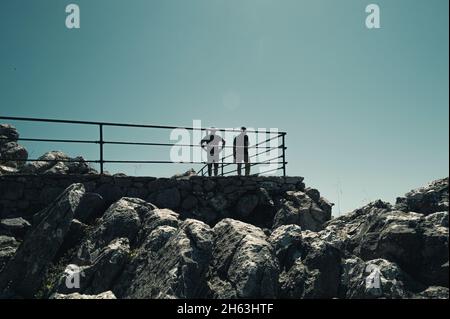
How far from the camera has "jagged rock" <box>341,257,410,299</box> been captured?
17.2 ft

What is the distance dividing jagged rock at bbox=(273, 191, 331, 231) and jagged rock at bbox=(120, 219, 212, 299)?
4.48m

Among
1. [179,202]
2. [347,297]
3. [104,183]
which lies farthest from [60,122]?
[347,297]

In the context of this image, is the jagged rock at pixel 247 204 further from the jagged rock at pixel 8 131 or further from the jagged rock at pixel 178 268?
the jagged rock at pixel 8 131

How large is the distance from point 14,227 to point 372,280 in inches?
318

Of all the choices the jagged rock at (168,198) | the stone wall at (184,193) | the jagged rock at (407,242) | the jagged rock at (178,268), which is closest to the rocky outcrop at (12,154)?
the stone wall at (184,193)

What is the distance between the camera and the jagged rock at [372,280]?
17.2 ft

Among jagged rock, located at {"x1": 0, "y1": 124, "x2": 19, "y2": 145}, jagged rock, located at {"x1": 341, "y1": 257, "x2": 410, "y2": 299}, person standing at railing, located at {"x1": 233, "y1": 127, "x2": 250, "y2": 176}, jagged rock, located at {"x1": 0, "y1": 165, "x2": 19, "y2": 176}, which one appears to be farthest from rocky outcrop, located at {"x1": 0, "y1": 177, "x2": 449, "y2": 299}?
jagged rock, located at {"x1": 0, "y1": 124, "x2": 19, "y2": 145}

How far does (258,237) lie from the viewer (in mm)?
6406

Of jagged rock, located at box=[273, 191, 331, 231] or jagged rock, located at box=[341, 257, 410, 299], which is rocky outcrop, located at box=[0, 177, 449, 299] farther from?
jagged rock, located at box=[273, 191, 331, 231]

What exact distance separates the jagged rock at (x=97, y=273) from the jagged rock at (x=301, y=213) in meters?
5.31
